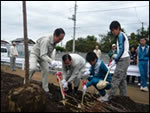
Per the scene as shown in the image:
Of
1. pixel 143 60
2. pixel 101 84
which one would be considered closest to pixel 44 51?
pixel 101 84

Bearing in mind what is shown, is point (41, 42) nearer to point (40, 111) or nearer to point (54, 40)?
point (54, 40)

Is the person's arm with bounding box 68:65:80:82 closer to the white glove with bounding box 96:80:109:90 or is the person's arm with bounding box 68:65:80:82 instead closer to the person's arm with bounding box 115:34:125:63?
the white glove with bounding box 96:80:109:90

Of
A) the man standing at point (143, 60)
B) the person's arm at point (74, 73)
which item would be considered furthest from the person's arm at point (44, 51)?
the man standing at point (143, 60)

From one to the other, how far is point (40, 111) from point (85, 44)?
138 ft

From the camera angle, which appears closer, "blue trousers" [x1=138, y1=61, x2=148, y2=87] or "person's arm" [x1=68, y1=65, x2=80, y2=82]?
"person's arm" [x1=68, y1=65, x2=80, y2=82]

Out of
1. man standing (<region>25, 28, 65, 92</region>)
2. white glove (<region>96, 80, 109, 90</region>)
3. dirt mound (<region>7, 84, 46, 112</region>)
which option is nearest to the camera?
dirt mound (<region>7, 84, 46, 112</region>)

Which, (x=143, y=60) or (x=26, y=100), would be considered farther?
(x=143, y=60)

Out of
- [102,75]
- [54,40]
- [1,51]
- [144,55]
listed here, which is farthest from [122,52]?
[1,51]

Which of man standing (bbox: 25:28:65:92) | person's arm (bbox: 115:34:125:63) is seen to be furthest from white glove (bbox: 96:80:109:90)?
man standing (bbox: 25:28:65:92)

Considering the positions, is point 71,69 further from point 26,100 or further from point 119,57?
point 26,100

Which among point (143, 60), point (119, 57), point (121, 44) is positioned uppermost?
point (121, 44)

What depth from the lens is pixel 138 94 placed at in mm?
5340

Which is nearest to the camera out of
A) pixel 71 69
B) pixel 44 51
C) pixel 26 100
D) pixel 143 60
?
pixel 26 100

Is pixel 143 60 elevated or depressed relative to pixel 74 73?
elevated
